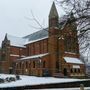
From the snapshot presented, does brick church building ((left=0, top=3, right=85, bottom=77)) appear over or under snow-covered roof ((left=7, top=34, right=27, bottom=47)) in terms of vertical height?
under

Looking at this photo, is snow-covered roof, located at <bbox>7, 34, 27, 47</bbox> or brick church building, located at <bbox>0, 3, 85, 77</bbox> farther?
snow-covered roof, located at <bbox>7, 34, 27, 47</bbox>

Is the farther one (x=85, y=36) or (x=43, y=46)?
(x=43, y=46)

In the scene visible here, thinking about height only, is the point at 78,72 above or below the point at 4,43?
below

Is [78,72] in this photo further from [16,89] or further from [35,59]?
[16,89]

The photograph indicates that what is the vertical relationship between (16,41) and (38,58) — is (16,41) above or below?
above

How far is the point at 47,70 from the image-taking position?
8012 cm

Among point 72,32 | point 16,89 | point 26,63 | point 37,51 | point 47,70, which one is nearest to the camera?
point 72,32

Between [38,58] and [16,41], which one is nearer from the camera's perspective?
[38,58]

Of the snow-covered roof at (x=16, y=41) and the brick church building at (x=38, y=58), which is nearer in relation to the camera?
the brick church building at (x=38, y=58)

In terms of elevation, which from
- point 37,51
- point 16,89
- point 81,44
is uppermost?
point 37,51

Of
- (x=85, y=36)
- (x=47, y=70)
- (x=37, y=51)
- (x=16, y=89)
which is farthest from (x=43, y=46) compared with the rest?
(x=85, y=36)

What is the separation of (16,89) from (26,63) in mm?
66933

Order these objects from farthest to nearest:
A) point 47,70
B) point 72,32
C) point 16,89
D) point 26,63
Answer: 1. point 26,63
2. point 47,70
3. point 16,89
4. point 72,32

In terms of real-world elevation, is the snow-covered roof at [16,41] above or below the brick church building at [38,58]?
above
